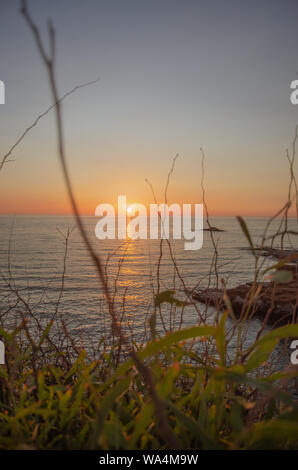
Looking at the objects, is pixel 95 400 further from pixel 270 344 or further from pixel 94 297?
pixel 94 297

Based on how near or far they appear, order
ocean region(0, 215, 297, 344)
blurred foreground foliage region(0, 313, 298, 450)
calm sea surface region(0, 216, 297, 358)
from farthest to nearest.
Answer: calm sea surface region(0, 216, 297, 358) < ocean region(0, 215, 297, 344) < blurred foreground foliage region(0, 313, 298, 450)

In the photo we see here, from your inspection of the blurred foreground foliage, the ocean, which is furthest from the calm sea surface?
the blurred foreground foliage

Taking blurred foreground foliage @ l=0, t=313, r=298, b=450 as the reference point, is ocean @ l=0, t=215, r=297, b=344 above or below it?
below

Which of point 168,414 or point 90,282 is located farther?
point 90,282

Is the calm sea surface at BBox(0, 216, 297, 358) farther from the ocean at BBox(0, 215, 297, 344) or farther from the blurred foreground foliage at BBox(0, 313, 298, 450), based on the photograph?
the blurred foreground foliage at BBox(0, 313, 298, 450)

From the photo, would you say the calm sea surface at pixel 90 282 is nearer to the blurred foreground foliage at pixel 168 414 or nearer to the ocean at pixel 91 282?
the ocean at pixel 91 282

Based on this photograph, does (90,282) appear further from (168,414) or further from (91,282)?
(168,414)

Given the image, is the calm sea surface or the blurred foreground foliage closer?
the blurred foreground foliage

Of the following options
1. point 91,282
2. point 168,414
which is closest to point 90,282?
point 91,282

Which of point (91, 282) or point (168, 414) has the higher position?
point (168, 414)

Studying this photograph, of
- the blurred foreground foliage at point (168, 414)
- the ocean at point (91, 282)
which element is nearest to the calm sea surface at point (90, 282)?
the ocean at point (91, 282)

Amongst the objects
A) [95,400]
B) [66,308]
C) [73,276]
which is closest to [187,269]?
[73,276]
